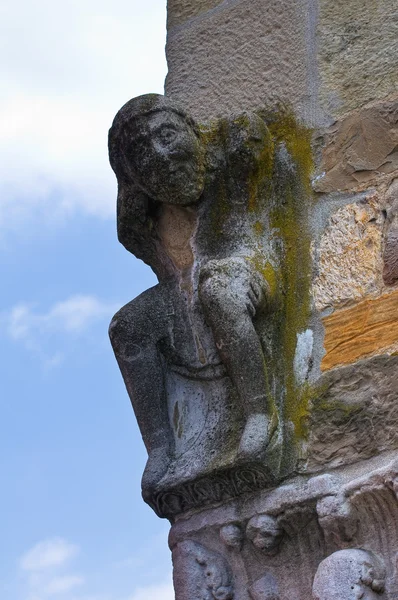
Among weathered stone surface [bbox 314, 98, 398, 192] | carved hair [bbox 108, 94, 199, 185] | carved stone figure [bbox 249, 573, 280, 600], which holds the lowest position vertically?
carved stone figure [bbox 249, 573, 280, 600]

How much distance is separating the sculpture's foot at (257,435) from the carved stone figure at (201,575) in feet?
0.97

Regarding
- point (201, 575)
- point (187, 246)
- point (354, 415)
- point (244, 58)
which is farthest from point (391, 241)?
point (201, 575)

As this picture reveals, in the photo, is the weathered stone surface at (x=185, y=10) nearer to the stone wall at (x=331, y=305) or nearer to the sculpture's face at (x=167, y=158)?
the stone wall at (x=331, y=305)

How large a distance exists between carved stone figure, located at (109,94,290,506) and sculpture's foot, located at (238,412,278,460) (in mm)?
114

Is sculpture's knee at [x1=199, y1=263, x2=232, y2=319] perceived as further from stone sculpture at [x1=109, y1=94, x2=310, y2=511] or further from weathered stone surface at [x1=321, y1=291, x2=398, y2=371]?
weathered stone surface at [x1=321, y1=291, x2=398, y2=371]

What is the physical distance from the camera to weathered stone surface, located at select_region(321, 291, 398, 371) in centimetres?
366

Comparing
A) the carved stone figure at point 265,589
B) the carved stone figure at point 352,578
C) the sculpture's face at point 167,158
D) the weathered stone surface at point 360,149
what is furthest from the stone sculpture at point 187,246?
the carved stone figure at point 352,578

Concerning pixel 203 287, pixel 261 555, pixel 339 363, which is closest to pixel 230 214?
pixel 203 287

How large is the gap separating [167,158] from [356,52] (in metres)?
0.61

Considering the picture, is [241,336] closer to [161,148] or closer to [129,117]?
[161,148]

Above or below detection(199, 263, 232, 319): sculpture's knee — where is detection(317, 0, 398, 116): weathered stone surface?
above

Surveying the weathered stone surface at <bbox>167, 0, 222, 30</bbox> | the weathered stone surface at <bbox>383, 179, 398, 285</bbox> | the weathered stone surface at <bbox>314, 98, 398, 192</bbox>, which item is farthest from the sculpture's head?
the weathered stone surface at <bbox>167, 0, 222, 30</bbox>

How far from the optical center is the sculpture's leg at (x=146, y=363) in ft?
12.8

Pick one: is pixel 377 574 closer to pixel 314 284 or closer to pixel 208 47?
pixel 314 284
